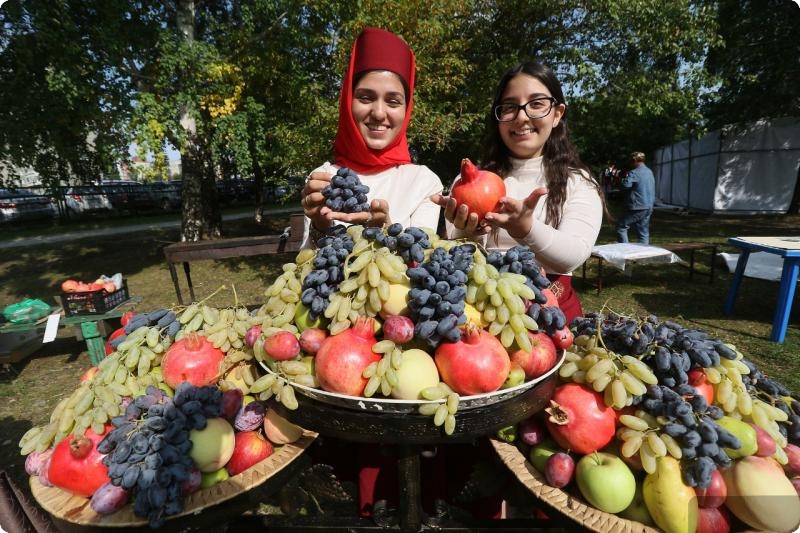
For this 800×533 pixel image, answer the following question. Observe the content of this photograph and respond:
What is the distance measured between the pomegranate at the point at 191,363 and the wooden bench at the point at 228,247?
4.99 meters

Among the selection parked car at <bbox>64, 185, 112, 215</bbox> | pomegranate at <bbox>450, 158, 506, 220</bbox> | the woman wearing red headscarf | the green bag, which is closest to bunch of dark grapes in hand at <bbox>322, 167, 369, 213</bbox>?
the woman wearing red headscarf

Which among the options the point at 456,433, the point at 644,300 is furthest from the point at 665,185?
the point at 456,433

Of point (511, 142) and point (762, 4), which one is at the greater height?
point (762, 4)

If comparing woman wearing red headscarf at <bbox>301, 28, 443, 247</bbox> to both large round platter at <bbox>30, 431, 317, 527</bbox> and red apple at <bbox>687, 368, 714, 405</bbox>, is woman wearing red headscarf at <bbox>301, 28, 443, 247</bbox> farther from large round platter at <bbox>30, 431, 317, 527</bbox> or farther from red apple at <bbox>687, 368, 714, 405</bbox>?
red apple at <bbox>687, 368, 714, 405</bbox>

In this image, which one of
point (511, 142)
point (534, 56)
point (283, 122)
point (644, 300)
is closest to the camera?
point (511, 142)

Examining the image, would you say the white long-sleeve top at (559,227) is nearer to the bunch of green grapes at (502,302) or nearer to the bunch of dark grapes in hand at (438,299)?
the bunch of green grapes at (502,302)

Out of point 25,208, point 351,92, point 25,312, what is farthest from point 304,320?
point 25,208

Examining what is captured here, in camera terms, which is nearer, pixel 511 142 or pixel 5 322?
pixel 511 142

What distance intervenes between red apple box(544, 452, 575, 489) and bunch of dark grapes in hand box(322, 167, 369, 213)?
1.00 metres

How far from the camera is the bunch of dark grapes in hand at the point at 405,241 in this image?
1193 millimetres

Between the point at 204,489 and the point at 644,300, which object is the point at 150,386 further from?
the point at 644,300

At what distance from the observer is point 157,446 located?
107cm

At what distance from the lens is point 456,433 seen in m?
1.01

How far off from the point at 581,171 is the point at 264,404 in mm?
1690
